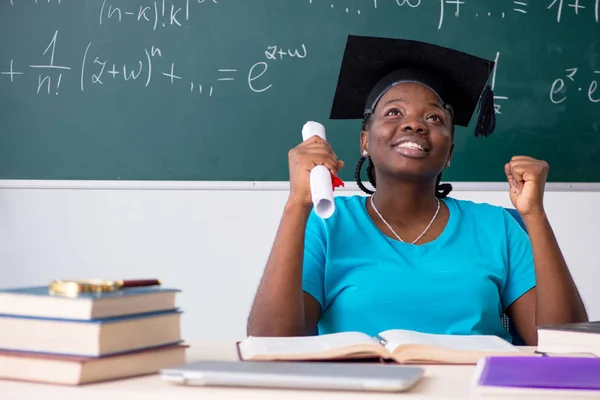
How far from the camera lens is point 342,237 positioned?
5.93 ft

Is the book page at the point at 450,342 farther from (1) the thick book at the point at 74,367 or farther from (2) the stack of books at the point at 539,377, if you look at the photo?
(1) the thick book at the point at 74,367

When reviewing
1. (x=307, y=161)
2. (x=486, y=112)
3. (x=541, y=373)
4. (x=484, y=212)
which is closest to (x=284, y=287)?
(x=307, y=161)

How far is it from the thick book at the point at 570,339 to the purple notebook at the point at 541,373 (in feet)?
0.53

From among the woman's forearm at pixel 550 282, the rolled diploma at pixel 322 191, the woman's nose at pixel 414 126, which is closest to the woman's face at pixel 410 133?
the woman's nose at pixel 414 126

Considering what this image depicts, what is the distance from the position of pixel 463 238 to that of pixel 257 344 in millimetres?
877

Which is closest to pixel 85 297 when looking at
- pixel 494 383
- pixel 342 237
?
pixel 494 383

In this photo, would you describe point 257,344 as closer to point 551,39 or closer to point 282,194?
point 282,194

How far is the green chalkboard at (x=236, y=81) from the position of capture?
9.07 feet

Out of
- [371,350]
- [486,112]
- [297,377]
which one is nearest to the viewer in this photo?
[297,377]

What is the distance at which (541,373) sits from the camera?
2.88 feet

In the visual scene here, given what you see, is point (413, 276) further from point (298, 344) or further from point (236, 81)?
point (236, 81)

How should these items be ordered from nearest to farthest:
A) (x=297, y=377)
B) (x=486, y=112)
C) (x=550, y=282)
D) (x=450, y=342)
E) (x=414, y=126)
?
(x=297, y=377)
(x=450, y=342)
(x=550, y=282)
(x=414, y=126)
(x=486, y=112)

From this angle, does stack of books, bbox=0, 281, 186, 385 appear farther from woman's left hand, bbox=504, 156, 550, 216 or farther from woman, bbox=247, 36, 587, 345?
woman's left hand, bbox=504, 156, 550, 216

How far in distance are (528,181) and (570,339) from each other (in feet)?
2.08
